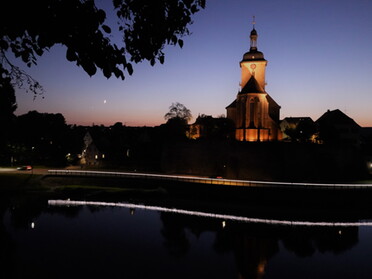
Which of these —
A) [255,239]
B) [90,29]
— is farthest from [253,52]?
[90,29]

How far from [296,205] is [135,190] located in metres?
15.5

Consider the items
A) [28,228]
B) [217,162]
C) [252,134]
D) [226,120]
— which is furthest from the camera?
[226,120]

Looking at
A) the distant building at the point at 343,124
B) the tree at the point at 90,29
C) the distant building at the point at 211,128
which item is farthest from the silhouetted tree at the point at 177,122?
the tree at the point at 90,29

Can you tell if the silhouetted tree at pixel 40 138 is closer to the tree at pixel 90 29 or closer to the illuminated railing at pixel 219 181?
the illuminated railing at pixel 219 181

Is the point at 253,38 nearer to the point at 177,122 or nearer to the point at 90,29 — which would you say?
the point at 177,122

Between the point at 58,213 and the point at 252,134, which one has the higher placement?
the point at 252,134

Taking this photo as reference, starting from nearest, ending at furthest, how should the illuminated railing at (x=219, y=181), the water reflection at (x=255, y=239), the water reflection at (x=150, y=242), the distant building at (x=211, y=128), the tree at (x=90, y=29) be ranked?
the tree at (x=90, y=29) < the water reflection at (x=150, y=242) < the water reflection at (x=255, y=239) < the illuminated railing at (x=219, y=181) < the distant building at (x=211, y=128)

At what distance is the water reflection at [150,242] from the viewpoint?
17062mm

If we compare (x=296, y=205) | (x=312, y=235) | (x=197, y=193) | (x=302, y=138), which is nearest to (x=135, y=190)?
(x=197, y=193)

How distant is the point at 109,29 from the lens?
14.8ft

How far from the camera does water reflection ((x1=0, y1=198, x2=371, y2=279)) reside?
56.0 ft

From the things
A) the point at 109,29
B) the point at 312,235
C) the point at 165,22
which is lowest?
the point at 312,235

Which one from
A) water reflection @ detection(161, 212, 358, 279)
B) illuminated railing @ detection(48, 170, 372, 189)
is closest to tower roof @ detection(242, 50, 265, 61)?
illuminated railing @ detection(48, 170, 372, 189)

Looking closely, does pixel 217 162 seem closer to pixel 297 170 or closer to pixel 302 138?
pixel 297 170
